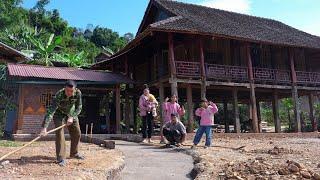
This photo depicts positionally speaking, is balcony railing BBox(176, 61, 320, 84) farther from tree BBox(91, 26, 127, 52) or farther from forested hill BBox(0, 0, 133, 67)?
tree BBox(91, 26, 127, 52)

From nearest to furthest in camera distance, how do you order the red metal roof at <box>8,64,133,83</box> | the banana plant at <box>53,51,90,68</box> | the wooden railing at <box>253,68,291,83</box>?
1. the red metal roof at <box>8,64,133,83</box>
2. the wooden railing at <box>253,68,291,83</box>
3. the banana plant at <box>53,51,90,68</box>

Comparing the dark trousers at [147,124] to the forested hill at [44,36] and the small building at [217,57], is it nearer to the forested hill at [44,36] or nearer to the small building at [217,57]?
the small building at [217,57]

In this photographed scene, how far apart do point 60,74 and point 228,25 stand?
27.3 ft

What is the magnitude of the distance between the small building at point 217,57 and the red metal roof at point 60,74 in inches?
68.9

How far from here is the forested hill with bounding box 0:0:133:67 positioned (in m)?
30.8

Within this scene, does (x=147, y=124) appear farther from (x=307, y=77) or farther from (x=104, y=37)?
(x=104, y=37)

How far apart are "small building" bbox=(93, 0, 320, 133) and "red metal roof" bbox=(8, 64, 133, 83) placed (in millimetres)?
1750

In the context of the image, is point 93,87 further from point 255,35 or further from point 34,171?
point 34,171

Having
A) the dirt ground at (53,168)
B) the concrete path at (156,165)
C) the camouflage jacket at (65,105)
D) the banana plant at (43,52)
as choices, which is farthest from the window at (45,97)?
the banana plant at (43,52)

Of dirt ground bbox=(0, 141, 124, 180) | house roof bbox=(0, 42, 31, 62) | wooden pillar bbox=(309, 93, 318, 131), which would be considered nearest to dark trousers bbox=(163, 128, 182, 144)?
dirt ground bbox=(0, 141, 124, 180)

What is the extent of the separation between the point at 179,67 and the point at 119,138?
5255 millimetres

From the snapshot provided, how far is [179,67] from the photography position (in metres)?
18.2

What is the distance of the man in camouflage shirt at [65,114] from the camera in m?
6.70

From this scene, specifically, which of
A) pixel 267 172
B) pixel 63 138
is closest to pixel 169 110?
pixel 63 138
